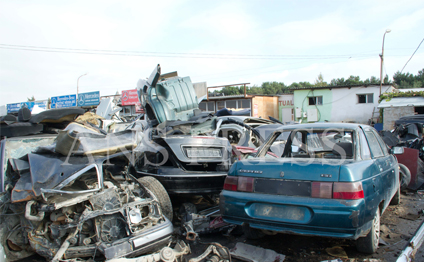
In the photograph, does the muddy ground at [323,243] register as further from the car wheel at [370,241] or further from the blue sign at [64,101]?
the blue sign at [64,101]

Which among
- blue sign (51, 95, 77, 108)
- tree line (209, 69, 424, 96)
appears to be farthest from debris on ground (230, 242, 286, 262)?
tree line (209, 69, 424, 96)

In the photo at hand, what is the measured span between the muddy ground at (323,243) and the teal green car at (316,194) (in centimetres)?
19

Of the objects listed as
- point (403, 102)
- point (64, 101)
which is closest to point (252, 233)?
point (403, 102)

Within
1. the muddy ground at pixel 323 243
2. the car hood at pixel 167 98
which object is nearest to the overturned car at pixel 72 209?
the muddy ground at pixel 323 243

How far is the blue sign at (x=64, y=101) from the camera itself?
40188 mm

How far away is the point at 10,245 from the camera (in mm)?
3143

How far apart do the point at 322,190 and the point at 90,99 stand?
3905 cm

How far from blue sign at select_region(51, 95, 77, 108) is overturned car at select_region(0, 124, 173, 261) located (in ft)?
134

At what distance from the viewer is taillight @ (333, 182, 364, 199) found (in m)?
2.63

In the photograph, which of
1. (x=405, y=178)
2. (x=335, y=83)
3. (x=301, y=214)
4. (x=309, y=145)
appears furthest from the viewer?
(x=335, y=83)

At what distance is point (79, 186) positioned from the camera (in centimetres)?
326

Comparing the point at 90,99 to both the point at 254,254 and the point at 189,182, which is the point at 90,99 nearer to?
the point at 189,182

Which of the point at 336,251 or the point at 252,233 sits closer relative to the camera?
the point at 336,251

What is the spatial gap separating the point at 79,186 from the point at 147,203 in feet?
2.69
